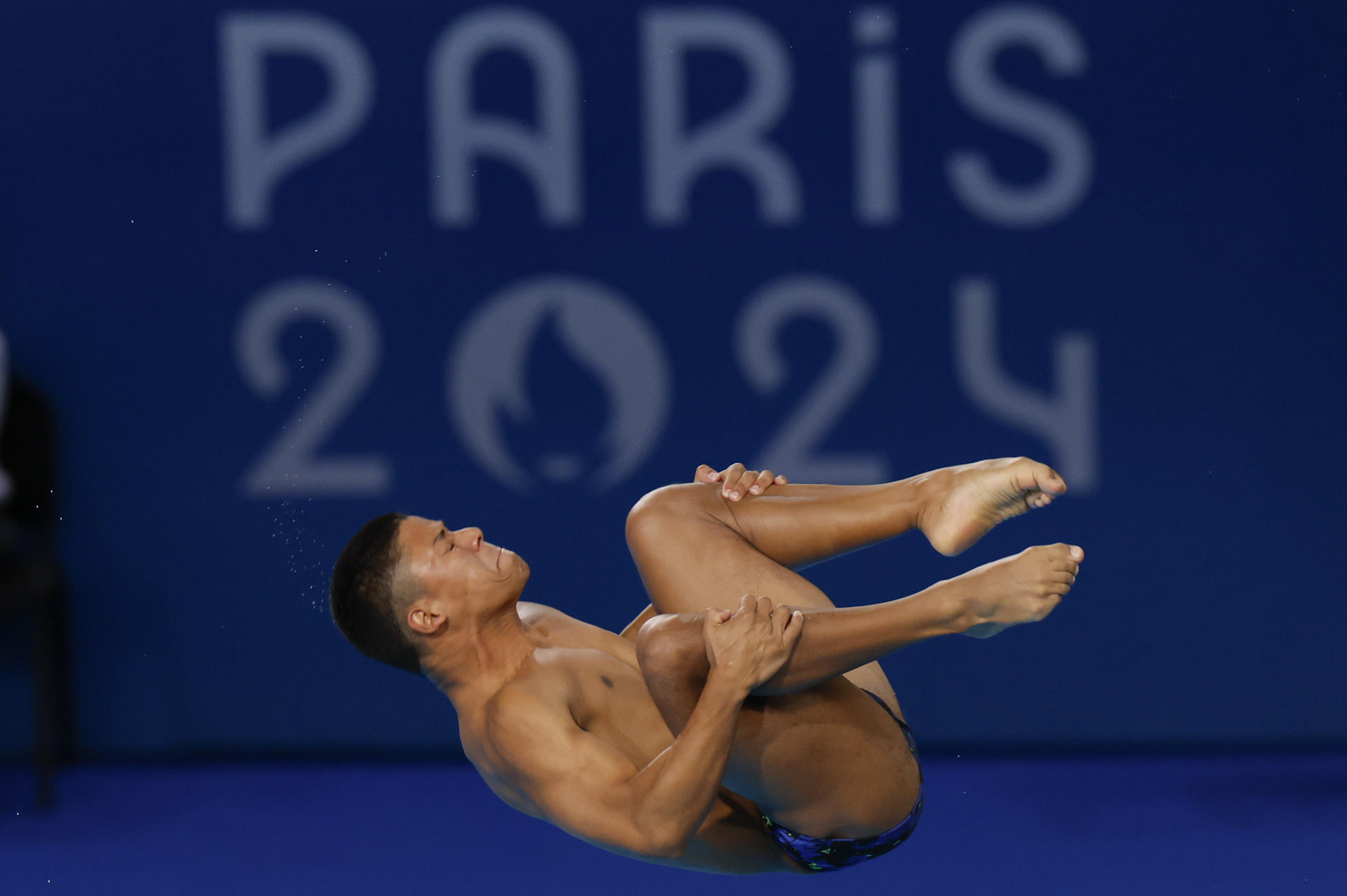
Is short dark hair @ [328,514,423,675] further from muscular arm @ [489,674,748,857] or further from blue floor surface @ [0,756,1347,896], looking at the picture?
blue floor surface @ [0,756,1347,896]

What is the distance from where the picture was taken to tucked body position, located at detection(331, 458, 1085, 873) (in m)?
2.12

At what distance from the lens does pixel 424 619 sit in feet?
7.78

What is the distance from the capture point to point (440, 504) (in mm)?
5031

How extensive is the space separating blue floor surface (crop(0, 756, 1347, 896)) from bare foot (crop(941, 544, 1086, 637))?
1.90m

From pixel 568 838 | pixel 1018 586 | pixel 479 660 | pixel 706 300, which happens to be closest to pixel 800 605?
pixel 1018 586

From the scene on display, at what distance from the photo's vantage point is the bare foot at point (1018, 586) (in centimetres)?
210

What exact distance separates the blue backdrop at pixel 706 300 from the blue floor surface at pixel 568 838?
332 millimetres

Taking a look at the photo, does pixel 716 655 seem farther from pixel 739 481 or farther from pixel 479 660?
pixel 739 481

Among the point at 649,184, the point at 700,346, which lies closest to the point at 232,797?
the point at 700,346

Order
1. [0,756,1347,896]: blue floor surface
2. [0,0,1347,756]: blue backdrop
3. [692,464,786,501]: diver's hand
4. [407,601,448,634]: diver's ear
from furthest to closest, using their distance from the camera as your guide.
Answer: [0,0,1347,756]: blue backdrop < [0,756,1347,896]: blue floor surface < [692,464,786,501]: diver's hand < [407,601,448,634]: diver's ear

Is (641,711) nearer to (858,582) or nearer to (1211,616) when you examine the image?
(858,582)

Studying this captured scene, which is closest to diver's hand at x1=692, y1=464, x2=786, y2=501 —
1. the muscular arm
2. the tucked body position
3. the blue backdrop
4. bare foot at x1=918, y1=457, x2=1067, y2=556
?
the tucked body position

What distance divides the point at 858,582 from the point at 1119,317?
133cm

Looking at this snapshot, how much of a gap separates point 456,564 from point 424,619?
11 centimetres
